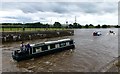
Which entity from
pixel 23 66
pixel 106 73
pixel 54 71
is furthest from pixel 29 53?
pixel 106 73

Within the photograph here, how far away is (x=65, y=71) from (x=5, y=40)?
26.9 m

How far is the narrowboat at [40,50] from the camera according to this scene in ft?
81.1

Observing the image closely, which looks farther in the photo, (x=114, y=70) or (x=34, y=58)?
(x=34, y=58)

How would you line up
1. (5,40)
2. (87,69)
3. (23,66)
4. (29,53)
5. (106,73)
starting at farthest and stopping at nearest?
(5,40), (29,53), (23,66), (87,69), (106,73)

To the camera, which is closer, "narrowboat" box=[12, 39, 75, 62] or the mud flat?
"narrowboat" box=[12, 39, 75, 62]

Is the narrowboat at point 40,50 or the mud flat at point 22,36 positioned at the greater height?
the mud flat at point 22,36

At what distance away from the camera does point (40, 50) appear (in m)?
27.7

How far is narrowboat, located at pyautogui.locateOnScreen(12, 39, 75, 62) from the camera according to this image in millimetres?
24734

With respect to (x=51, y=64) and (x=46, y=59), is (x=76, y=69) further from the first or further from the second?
(x=46, y=59)

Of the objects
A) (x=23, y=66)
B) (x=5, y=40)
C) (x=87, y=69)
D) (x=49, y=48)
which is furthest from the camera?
(x=5, y=40)

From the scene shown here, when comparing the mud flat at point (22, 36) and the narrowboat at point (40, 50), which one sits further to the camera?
the mud flat at point (22, 36)

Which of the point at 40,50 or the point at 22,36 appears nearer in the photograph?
the point at 40,50

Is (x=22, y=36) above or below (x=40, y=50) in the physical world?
above

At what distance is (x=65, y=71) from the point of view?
797 inches
